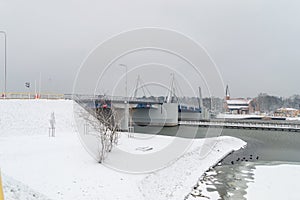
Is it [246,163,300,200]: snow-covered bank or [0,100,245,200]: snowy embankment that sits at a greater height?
[0,100,245,200]: snowy embankment

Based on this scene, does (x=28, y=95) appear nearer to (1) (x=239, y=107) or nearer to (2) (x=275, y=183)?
(2) (x=275, y=183)

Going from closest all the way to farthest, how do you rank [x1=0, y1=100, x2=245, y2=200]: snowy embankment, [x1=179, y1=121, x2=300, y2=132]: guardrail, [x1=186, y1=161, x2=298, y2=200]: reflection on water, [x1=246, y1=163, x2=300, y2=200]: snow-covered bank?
[x1=0, y1=100, x2=245, y2=200]: snowy embankment < [x1=186, y1=161, x2=298, y2=200]: reflection on water < [x1=246, y1=163, x2=300, y2=200]: snow-covered bank < [x1=179, y1=121, x2=300, y2=132]: guardrail

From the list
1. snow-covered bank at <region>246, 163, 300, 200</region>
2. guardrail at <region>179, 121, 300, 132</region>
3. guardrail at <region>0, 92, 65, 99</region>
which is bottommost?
guardrail at <region>179, 121, 300, 132</region>

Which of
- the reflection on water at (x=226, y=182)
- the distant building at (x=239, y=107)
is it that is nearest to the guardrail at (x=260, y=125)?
the reflection on water at (x=226, y=182)

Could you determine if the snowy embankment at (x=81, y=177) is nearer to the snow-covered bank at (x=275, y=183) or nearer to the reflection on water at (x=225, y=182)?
the reflection on water at (x=225, y=182)

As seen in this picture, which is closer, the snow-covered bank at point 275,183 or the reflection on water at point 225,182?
the reflection on water at point 225,182

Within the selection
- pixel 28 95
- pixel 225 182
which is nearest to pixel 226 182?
pixel 225 182

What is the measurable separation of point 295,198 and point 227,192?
293cm

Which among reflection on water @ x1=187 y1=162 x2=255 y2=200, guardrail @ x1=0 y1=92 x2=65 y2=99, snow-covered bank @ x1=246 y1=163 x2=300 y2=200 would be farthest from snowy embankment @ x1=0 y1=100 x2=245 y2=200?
guardrail @ x1=0 y1=92 x2=65 y2=99

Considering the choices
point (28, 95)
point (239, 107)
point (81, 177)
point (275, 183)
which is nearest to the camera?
point (81, 177)

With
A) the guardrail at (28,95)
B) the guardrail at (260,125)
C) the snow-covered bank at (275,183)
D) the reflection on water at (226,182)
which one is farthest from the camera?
the guardrail at (260,125)

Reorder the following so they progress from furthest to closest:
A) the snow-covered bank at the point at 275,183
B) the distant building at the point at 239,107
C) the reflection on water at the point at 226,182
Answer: the distant building at the point at 239,107, the snow-covered bank at the point at 275,183, the reflection on water at the point at 226,182

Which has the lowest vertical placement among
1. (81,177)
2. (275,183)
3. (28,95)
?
(275,183)

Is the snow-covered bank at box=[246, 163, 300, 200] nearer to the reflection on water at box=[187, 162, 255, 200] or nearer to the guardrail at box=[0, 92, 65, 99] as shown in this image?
the reflection on water at box=[187, 162, 255, 200]
